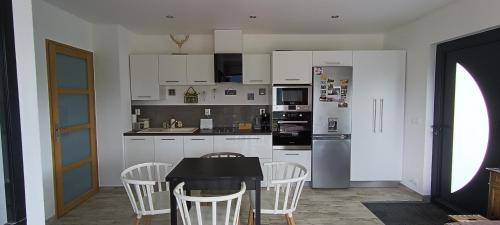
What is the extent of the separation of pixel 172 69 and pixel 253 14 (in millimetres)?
1586

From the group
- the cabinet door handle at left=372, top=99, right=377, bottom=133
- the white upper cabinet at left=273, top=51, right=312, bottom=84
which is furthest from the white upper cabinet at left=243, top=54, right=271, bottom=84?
the cabinet door handle at left=372, top=99, right=377, bottom=133

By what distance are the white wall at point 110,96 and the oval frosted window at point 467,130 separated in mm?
4354

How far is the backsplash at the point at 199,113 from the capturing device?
4.43 meters

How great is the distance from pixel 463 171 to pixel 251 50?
3.27 m

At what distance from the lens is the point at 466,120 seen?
2.88 meters

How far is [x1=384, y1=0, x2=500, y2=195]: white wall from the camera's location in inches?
111

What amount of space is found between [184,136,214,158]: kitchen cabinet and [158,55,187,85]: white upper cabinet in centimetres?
94

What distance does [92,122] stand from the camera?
371cm

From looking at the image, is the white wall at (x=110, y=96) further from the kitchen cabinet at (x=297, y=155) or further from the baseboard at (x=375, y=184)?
the baseboard at (x=375, y=184)

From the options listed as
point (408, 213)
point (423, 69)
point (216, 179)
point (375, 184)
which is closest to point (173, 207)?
point (216, 179)

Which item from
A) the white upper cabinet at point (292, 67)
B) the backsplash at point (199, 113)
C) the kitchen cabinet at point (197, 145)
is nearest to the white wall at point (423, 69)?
the white upper cabinet at point (292, 67)

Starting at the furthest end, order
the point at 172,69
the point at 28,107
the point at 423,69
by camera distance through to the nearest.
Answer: the point at 172,69, the point at 423,69, the point at 28,107

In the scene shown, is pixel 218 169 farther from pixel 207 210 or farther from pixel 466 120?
pixel 466 120

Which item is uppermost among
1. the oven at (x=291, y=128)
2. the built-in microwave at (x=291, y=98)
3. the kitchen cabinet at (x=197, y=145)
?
the built-in microwave at (x=291, y=98)
